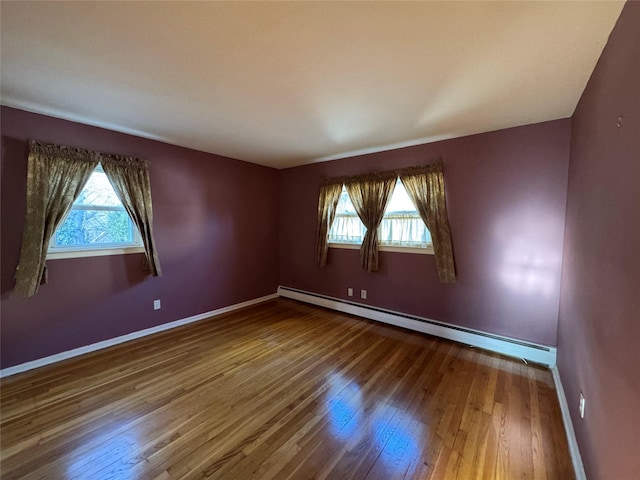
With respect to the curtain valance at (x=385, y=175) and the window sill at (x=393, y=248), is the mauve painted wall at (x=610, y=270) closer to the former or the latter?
the curtain valance at (x=385, y=175)

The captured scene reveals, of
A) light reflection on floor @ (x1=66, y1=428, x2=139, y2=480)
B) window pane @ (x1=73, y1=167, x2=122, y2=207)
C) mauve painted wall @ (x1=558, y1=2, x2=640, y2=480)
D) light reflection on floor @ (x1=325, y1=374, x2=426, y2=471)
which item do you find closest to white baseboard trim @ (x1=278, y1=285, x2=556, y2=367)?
mauve painted wall @ (x1=558, y1=2, x2=640, y2=480)

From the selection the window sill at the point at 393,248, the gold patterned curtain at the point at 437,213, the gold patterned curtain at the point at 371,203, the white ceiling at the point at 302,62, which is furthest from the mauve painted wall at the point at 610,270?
the gold patterned curtain at the point at 371,203

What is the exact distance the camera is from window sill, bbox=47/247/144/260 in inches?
105

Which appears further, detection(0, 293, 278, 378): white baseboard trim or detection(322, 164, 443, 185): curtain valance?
detection(322, 164, 443, 185): curtain valance

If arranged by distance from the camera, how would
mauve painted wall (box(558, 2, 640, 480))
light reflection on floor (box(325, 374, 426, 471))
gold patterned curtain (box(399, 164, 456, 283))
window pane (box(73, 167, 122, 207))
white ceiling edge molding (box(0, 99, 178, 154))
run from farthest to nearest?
gold patterned curtain (box(399, 164, 456, 283))
window pane (box(73, 167, 122, 207))
white ceiling edge molding (box(0, 99, 178, 154))
light reflection on floor (box(325, 374, 426, 471))
mauve painted wall (box(558, 2, 640, 480))

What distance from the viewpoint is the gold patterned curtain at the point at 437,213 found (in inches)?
125

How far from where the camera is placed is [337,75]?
6.17ft

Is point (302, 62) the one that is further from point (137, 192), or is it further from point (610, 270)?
point (137, 192)

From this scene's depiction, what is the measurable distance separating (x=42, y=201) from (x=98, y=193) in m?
0.49

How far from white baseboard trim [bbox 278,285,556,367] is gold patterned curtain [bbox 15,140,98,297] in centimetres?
341

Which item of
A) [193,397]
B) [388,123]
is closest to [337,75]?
Result: [388,123]

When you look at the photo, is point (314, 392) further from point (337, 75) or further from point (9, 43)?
point (9, 43)

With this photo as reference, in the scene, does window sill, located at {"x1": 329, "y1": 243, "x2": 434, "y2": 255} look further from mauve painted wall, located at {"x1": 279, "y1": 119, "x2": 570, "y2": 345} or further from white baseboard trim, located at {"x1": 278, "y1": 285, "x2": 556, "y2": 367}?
white baseboard trim, located at {"x1": 278, "y1": 285, "x2": 556, "y2": 367}

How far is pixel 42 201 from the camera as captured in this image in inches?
99.0
